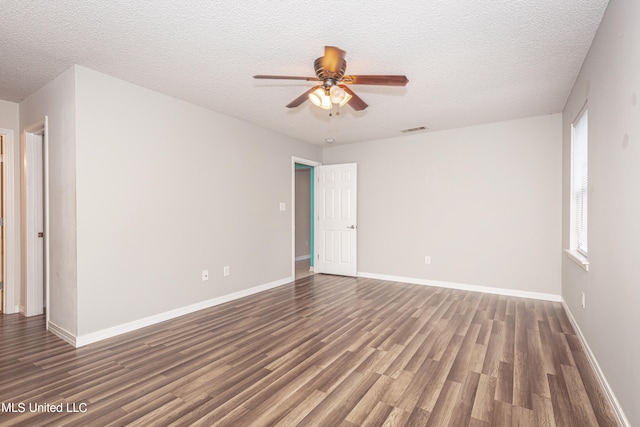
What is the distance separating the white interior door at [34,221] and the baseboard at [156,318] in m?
1.47

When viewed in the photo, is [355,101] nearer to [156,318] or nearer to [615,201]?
[615,201]

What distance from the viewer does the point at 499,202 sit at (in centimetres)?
464

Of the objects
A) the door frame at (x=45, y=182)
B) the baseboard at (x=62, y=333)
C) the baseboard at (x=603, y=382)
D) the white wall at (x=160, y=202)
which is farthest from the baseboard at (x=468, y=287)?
the door frame at (x=45, y=182)

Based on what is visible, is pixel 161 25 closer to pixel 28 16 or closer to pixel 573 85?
pixel 28 16

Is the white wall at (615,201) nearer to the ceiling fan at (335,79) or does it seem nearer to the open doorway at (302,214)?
the ceiling fan at (335,79)

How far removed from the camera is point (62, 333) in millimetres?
3025

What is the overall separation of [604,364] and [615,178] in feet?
4.18

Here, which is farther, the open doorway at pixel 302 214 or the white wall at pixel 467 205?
the open doorway at pixel 302 214

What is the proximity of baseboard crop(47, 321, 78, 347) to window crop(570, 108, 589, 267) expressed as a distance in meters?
4.78

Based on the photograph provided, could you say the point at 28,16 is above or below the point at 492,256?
above

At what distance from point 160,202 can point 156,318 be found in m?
1.27

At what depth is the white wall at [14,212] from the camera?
3.79m

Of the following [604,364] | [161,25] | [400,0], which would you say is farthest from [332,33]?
[604,364]

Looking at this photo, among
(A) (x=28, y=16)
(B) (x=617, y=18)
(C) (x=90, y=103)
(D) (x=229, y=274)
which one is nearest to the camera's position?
(B) (x=617, y=18)
